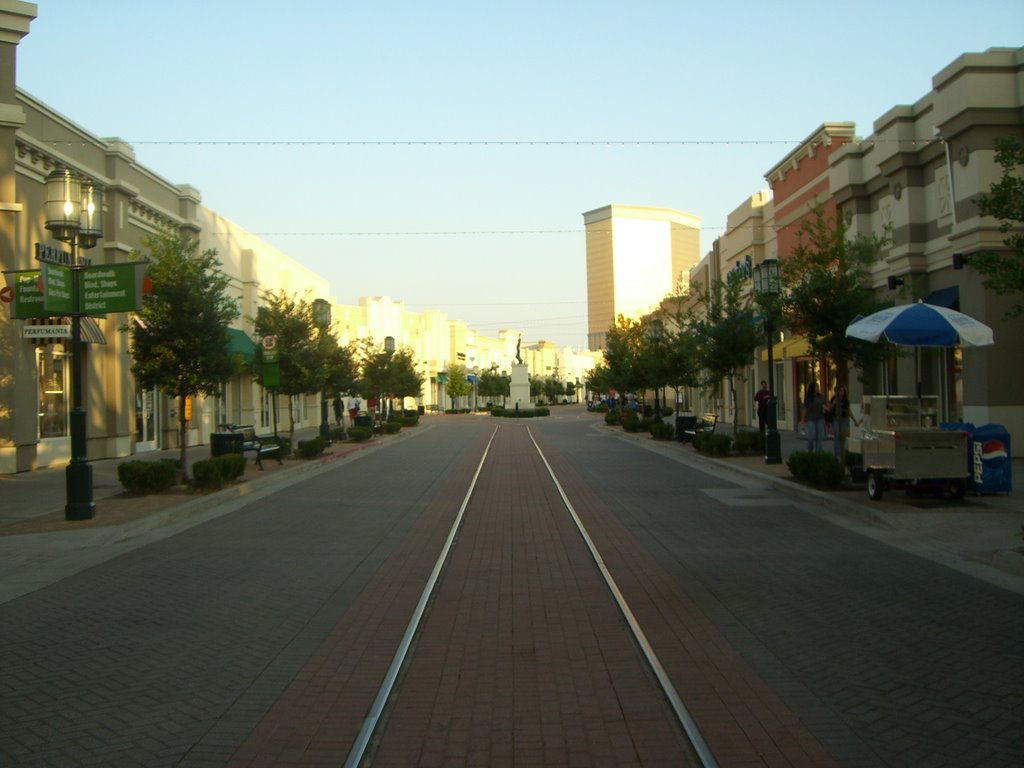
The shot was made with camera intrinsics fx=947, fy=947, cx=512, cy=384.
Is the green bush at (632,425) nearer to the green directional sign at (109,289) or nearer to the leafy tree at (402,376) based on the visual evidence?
the leafy tree at (402,376)

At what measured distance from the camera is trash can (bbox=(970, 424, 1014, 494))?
576 inches

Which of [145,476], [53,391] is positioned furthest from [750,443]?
[53,391]

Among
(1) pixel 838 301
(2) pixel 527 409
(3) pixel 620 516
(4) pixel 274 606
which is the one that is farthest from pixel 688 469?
(2) pixel 527 409

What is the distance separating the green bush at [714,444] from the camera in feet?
83.7

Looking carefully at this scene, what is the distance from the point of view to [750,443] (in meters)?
25.4

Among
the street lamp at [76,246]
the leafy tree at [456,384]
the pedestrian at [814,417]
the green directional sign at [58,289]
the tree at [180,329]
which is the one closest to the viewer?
the street lamp at [76,246]

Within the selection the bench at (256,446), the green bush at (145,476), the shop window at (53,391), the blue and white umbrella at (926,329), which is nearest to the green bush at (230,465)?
the green bush at (145,476)

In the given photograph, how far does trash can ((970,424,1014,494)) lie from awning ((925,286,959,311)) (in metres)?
9.12

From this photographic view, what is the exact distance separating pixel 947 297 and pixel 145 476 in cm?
1914

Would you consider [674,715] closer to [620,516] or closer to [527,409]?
[620,516]

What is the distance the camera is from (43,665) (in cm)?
684

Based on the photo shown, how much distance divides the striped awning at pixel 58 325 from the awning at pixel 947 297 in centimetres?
2045

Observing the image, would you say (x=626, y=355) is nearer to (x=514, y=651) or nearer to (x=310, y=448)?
(x=310, y=448)

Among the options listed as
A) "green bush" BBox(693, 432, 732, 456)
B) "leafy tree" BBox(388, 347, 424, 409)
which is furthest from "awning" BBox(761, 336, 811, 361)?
"leafy tree" BBox(388, 347, 424, 409)
